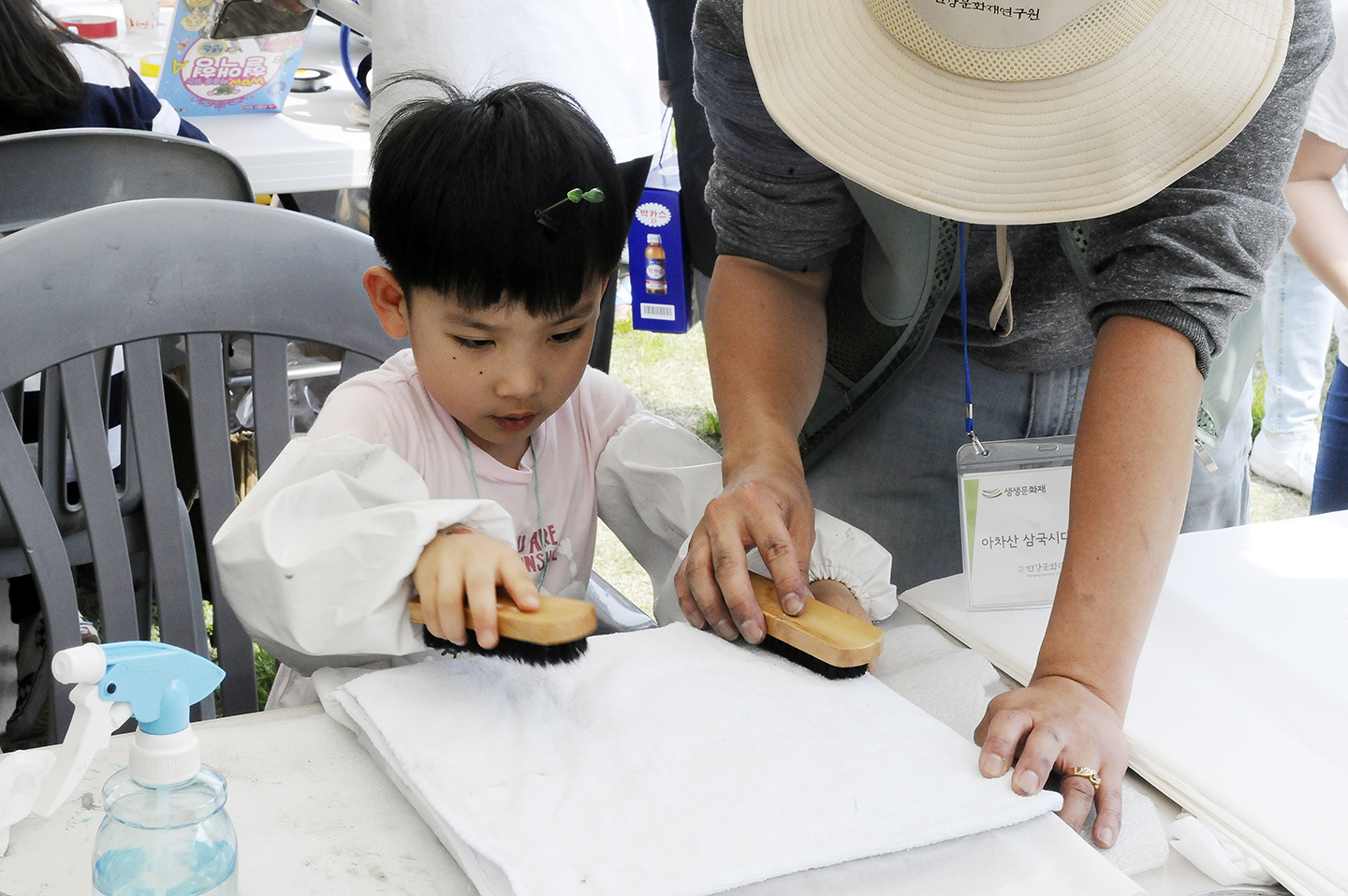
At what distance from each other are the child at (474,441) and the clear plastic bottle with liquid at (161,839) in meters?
0.20

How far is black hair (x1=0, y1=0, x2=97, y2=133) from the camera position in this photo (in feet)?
5.39

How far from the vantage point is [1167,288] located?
88 cm

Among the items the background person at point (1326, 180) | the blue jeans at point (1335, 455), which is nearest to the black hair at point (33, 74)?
the background person at point (1326, 180)

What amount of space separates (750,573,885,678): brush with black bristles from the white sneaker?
2.76 meters

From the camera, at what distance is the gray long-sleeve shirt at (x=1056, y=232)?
0.88 metres

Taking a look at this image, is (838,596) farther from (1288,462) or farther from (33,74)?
(1288,462)

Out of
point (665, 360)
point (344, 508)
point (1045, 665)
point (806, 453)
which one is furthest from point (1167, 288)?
point (665, 360)

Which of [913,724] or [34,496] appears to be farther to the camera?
[34,496]

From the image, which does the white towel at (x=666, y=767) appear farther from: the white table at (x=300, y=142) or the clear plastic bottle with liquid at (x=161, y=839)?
the white table at (x=300, y=142)

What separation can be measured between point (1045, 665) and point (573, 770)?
0.35 meters

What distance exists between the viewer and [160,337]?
3.54ft

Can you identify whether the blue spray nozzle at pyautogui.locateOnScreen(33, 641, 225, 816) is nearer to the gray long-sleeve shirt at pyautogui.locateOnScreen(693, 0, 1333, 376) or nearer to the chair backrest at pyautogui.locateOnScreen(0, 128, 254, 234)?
the gray long-sleeve shirt at pyautogui.locateOnScreen(693, 0, 1333, 376)

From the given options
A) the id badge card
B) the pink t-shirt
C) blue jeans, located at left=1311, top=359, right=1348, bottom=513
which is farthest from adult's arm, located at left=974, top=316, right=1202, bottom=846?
blue jeans, located at left=1311, top=359, right=1348, bottom=513

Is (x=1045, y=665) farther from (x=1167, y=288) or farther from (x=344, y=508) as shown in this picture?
(x=344, y=508)
